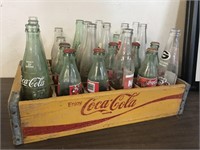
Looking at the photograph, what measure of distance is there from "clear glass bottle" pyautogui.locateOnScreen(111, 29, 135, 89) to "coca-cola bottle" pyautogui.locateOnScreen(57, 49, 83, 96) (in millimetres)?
135

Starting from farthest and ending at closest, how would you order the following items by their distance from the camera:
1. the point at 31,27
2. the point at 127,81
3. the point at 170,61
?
1. the point at 170,61
2. the point at 127,81
3. the point at 31,27

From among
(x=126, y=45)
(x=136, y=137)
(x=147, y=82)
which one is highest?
(x=126, y=45)

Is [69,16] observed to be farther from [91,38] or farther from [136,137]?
[136,137]

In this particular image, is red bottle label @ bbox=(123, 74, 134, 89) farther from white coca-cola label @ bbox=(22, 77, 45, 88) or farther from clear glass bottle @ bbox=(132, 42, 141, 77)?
white coca-cola label @ bbox=(22, 77, 45, 88)

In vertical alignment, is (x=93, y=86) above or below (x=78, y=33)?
below

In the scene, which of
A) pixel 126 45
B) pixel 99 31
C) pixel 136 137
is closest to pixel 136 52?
pixel 126 45

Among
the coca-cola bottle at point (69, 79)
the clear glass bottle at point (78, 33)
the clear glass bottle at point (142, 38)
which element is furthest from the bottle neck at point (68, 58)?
the clear glass bottle at point (142, 38)

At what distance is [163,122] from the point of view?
25.0 inches

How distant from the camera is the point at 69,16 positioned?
82 centimetres

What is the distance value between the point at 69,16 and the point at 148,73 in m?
0.39

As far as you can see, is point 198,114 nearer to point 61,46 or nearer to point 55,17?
point 61,46

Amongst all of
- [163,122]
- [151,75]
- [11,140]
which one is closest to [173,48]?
[151,75]

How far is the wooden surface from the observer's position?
0.52m

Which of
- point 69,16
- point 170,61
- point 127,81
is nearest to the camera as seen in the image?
point 127,81
